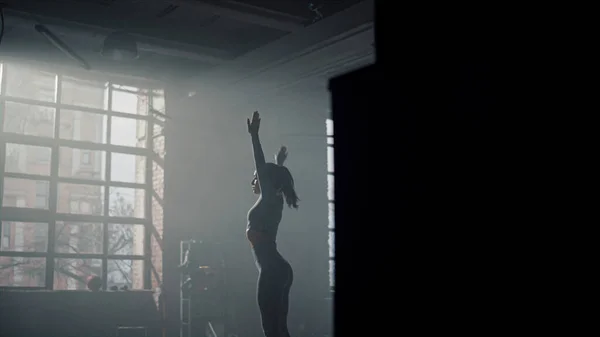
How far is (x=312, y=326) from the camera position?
1039 centimetres

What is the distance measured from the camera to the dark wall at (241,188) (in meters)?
9.94

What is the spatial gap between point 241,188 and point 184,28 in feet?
10.4

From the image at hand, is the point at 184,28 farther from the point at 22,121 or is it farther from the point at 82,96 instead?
the point at 82,96

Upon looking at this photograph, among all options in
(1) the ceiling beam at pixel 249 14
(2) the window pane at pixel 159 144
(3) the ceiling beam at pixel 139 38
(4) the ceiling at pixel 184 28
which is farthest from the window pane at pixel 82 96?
(1) the ceiling beam at pixel 249 14

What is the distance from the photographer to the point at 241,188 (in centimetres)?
1043

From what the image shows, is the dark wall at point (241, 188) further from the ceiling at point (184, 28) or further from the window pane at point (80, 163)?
the window pane at point (80, 163)

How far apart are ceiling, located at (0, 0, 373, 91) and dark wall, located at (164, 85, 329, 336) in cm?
120

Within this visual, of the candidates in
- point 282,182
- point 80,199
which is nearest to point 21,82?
point 282,182

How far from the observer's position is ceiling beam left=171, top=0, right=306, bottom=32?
22.7 feet

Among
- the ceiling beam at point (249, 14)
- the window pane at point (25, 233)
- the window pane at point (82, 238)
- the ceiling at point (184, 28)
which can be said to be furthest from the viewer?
the window pane at point (25, 233)

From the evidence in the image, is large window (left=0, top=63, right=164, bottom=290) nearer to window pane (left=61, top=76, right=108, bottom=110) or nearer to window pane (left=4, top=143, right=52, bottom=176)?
window pane (left=4, top=143, right=52, bottom=176)

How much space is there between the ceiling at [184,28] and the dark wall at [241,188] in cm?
120

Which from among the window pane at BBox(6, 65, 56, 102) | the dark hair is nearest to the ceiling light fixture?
the window pane at BBox(6, 65, 56, 102)

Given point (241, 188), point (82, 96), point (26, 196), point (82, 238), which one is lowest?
point (82, 238)
